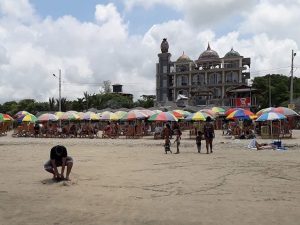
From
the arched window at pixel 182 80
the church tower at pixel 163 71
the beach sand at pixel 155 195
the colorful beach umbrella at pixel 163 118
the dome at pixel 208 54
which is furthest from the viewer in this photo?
the church tower at pixel 163 71

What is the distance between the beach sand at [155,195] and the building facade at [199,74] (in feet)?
213

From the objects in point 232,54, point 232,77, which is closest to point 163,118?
point 232,77

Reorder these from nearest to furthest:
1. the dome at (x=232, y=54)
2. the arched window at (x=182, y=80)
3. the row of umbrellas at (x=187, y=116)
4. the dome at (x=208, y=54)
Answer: the row of umbrellas at (x=187, y=116) < the dome at (x=232, y=54) < the dome at (x=208, y=54) < the arched window at (x=182, y=80)

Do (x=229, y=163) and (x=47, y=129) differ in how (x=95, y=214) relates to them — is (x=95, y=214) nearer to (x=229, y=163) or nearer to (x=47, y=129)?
(x=229, y=163)

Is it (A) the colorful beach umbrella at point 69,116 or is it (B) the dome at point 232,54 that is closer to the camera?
(A) the colorful beach umbrella at point 69,116

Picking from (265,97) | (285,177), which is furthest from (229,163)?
(265,97)

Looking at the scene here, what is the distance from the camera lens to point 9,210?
7.59m

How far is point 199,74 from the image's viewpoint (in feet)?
284

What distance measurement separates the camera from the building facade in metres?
82.8

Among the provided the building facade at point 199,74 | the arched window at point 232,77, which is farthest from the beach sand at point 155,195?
the arched window at point 232,77

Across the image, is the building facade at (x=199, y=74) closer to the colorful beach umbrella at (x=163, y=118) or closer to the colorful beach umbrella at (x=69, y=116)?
the colorful beach umbrella at (x=69, y=116)

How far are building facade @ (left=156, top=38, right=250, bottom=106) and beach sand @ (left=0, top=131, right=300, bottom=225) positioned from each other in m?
64.8

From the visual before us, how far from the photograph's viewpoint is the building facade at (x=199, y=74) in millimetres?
82750

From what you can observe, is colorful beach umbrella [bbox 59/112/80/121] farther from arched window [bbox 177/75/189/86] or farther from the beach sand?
arched window [bbox 177/75/189/86]
